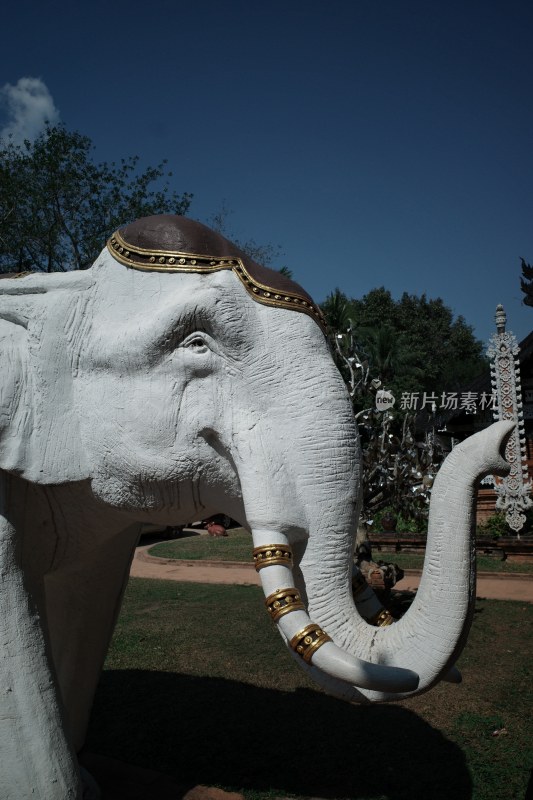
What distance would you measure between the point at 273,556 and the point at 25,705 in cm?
90

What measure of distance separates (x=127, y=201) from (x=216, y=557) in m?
9.66

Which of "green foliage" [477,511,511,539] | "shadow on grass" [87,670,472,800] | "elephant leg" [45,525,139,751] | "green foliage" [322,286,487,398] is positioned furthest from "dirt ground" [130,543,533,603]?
"green foliage" [322,286,487,398]

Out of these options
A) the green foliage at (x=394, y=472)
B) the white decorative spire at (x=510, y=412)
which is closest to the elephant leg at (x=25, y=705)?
the green foliage at (x=394, y=472)

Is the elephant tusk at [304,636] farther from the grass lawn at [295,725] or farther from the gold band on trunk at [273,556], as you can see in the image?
the grass lawn at [295,725]

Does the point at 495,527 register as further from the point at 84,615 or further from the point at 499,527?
the point at 84,615

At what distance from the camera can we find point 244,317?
176 cm

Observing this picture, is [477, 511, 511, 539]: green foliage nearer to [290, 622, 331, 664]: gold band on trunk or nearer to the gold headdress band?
the gold headdress band

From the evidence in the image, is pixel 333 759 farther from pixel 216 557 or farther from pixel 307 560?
pixel 216 557

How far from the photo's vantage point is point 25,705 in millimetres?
1835

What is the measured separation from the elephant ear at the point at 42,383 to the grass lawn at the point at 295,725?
2111mm

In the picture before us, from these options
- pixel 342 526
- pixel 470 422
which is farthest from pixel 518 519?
pixel 342 526

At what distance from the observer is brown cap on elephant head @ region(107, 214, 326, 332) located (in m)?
1.80

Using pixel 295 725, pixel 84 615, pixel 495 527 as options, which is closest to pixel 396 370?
pixel 495 527

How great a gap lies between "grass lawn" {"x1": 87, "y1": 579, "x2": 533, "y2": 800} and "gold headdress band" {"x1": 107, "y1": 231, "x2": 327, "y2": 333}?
2468mm
